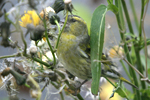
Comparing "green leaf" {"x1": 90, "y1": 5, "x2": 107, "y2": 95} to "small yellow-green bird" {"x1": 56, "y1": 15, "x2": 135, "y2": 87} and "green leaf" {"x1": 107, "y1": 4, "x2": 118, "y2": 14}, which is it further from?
"small yellow-green bird" {"x1": 56, "y1": 15, "x2": 135, "y2": 87}

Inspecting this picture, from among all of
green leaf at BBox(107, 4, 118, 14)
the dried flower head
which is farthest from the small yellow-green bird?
green leaf at BBox(107, 4, 118, 14)

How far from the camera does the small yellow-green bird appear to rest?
0.71 m

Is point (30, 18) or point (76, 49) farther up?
point (30, 18)

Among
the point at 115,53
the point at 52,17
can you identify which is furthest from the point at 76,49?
the point at 52,17

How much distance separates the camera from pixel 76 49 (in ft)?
2.43

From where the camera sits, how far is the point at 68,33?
0.75 m

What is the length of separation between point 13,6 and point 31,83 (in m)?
0.14

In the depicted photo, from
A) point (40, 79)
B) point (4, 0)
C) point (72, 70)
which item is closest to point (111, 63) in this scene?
point (72, 70)

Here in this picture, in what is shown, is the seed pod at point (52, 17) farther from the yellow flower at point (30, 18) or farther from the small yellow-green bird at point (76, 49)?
the small yellow-green bird at point (76, 49)

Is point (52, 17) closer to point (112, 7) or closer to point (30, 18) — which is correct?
point (30, 18)

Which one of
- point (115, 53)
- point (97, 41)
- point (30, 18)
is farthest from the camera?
point (115, 53)

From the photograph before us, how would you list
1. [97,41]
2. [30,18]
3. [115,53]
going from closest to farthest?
[30,18] < [97,41] < [115,53]

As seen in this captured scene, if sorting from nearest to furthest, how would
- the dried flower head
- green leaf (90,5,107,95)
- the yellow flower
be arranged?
the yellow flower < green leaf (90,5,107,95) < the dried flower head

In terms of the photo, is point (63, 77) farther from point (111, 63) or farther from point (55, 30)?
point (111, 63)
